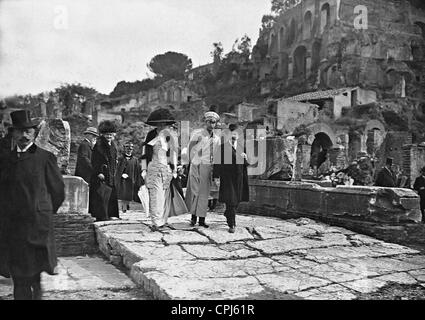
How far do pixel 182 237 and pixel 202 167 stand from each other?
1.20m

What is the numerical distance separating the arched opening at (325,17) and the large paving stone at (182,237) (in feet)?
165

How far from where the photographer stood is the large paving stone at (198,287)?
334 centimetres

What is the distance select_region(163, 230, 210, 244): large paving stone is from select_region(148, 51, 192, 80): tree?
45.0m

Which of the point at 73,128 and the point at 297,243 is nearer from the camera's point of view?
the point at 297,243

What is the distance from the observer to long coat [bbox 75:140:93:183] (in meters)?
6.71

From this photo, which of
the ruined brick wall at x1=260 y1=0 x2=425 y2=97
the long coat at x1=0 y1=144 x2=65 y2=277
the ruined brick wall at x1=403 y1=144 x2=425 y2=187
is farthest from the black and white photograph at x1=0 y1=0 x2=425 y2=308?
the ruined brick wall at x1=260 y1=0 x2=425 y2=97

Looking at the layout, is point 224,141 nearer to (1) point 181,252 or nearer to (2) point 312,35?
(1) point 181,252

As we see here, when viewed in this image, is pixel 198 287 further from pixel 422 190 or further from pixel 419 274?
pixel 422 190

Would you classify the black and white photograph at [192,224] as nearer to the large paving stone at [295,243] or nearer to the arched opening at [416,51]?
the large paving stone at [295,243]

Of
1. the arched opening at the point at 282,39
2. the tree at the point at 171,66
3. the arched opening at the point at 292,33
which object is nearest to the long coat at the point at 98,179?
the tree at the point at 171,66

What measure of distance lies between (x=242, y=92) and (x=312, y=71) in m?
9.16

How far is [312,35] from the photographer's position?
2108 inches

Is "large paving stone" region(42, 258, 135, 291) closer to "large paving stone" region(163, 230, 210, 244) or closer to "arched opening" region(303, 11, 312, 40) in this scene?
"large paving stone" region(163, 230, 210, 244)
